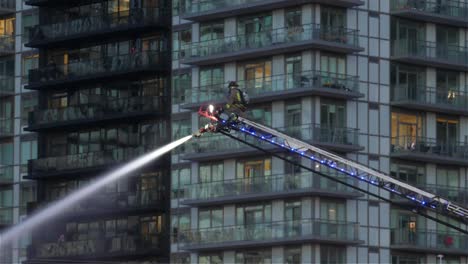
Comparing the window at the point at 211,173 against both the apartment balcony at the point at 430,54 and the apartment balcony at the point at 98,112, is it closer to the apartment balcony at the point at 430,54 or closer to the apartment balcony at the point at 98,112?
the apartment balcony at the point at 98,112

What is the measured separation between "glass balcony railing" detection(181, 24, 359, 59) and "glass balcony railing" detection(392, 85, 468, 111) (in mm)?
5312

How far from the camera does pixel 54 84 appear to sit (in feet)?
575

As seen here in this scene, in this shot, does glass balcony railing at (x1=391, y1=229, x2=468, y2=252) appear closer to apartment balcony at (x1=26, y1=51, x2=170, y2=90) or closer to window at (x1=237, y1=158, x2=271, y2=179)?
window at (x1=237, y1=158, x2=271, y2=179)

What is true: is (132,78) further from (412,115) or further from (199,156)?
(412,115)

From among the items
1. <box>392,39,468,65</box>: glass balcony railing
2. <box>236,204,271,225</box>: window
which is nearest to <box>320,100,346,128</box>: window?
<box>392,39,468,65</box>: glass balcony railing

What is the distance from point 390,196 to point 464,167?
7.24 meters

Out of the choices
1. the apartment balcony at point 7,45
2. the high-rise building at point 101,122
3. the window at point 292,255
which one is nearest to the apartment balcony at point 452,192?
the window at point 292,255

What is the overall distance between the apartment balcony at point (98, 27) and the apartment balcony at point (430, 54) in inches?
715

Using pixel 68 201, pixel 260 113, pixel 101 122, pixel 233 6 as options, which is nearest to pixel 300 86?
pixel 260 113

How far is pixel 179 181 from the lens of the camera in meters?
168

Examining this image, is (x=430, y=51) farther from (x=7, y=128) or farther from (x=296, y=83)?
(x=7, y=128)

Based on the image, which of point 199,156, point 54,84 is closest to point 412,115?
point 199,156

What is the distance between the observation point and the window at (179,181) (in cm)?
16750

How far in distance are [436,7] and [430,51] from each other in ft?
11.1
